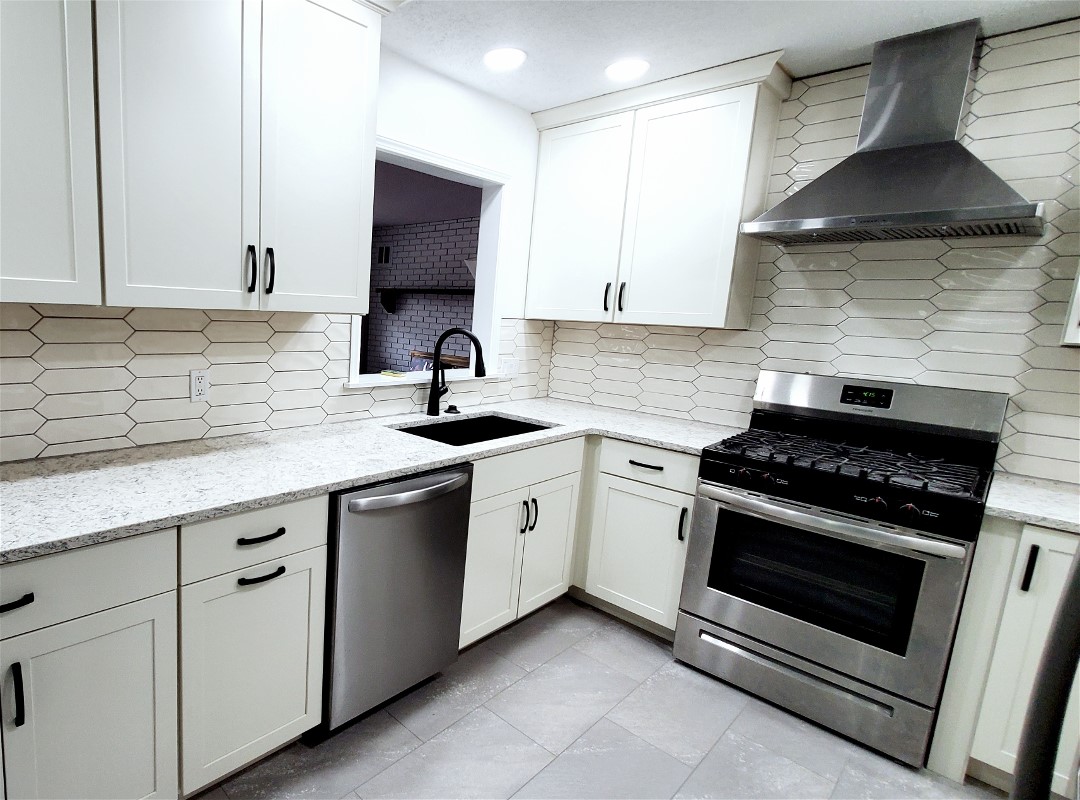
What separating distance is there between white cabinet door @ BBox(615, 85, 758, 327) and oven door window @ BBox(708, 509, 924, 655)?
920 mm

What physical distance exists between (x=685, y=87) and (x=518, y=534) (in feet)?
6.75

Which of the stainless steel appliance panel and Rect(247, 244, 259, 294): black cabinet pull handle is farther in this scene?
the stainless steel appliance panel

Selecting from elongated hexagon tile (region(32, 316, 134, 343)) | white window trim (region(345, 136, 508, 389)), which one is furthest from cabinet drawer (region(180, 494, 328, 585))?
white window trim (region(345, 136, 508, 389))

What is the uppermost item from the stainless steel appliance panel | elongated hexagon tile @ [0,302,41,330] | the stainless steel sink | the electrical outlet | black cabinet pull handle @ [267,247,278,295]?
black cabinet pull handle @ [267,247,278,295]

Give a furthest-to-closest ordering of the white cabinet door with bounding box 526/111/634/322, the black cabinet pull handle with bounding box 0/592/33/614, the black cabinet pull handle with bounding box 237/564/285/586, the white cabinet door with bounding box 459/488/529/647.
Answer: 1. the white cabinet door with bounding box 526/111/634/322
2. the white cabinet door with bounding box 459/488/529/647
3. the black cabinet pull handle with bounding box 237/564/285/586
4. the black cabinet pull handle with bounding box 0/592/33/614

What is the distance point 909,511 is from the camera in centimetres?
176

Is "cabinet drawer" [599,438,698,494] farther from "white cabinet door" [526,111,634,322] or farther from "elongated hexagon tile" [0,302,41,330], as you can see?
"elongated hexagon tile" [0,302,41,330]

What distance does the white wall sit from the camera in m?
2.33

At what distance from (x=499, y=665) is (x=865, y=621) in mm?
1357

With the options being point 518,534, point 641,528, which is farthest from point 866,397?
point 518,534

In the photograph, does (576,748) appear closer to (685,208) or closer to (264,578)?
(264,578)

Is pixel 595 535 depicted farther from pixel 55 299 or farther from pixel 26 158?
pixel 26 158

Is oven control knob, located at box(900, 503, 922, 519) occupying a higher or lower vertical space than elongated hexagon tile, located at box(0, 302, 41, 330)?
lower

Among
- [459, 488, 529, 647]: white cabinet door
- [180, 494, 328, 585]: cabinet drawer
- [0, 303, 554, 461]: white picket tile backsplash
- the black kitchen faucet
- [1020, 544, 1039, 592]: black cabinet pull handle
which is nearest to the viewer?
[180, 494, 328, 585]: cabinet drawer
